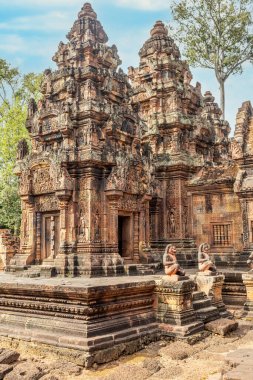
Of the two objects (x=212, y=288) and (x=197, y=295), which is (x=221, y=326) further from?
(x=212, y=288)

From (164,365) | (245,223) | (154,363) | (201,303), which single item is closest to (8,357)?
(154,363)

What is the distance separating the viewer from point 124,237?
12703 millimetres

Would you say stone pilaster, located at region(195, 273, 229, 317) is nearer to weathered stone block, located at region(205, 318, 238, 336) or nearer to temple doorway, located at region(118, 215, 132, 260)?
weathered stone block, located at region(205, 318, 238, 336)

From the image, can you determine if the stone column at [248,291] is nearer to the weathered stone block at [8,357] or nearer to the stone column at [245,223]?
the stone column at [245,223]

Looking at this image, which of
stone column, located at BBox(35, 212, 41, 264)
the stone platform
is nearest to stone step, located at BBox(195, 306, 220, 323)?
the stone platform

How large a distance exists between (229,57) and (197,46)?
6.35 ft

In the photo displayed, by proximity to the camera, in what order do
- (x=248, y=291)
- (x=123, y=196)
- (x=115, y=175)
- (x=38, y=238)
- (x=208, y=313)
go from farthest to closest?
(x=38, y=238)
(x=123, y=196)
(x=115, y=175)
(x=248, y=291)
(x=208, y=313)

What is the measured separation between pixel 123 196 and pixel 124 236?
1405mm

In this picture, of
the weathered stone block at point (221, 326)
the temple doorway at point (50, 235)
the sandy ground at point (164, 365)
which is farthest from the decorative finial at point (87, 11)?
the sandy ground at point (164, 365)

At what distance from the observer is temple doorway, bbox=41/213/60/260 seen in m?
12.1

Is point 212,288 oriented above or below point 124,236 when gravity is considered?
below

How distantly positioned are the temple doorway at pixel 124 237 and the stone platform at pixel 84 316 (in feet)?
12.8

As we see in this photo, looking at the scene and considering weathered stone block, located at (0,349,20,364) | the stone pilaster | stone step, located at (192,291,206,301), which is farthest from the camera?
the stone pilaster

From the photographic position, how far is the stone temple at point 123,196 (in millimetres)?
8609
